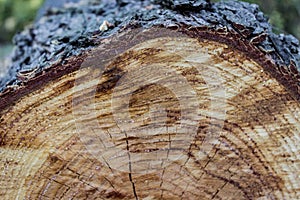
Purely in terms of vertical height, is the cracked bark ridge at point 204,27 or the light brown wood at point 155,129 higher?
the cracked bark ridge at point 204,27

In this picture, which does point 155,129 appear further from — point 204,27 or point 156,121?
point 204,27

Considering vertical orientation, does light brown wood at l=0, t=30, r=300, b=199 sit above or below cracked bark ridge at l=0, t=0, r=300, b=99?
below

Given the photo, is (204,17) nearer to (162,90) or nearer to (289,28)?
(162,90)

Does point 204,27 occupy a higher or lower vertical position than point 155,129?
higher

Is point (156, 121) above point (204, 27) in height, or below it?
below

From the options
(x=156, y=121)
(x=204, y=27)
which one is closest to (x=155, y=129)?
(x=156, y=121)
